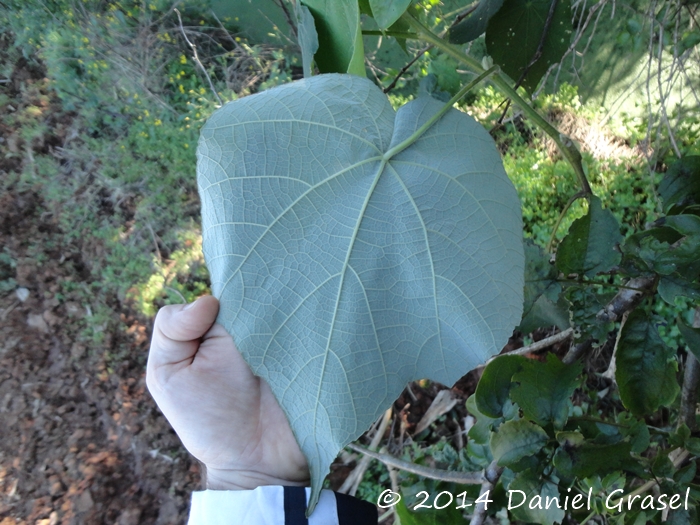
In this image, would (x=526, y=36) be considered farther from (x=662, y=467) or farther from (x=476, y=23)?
(x=662, y=467)

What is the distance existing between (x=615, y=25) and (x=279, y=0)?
121 centimetres

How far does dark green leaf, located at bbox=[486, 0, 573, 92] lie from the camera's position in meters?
0.87

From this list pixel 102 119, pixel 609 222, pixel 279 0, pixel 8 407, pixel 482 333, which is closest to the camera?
pixel 482 333

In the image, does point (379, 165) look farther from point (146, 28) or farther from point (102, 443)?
point (146, 28)

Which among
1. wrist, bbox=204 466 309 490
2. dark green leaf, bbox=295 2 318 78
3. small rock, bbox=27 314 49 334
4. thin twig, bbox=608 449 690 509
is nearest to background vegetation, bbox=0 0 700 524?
small rock, bbox=27 314 49 334

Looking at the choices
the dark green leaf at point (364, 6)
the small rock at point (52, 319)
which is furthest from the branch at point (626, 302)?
the small rock at point (52, 319)

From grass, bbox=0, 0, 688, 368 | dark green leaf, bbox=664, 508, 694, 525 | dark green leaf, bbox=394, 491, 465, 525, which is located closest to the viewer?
dark green leaf, bbox=664, 508, 694, 525

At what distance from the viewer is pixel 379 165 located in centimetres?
57

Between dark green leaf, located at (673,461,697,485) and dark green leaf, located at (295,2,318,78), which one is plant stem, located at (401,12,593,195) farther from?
dark green leaf, located at (673,461,697,485)

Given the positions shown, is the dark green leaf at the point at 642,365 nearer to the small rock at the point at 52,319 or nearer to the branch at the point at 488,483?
the branch at the point at 488,483

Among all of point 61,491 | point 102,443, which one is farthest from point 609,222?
point 61,491

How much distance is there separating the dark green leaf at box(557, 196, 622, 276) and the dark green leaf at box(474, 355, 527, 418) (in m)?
0.17

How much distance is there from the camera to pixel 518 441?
0.69 m

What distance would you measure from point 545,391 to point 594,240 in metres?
0.23
